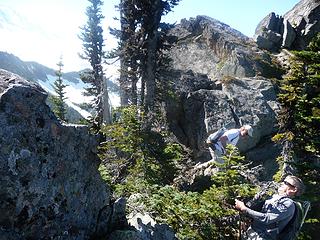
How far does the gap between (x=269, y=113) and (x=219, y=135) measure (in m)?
10.0

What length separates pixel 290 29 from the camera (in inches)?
1254

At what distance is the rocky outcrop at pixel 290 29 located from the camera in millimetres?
30528

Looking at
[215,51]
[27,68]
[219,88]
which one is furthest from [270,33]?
[27,68]

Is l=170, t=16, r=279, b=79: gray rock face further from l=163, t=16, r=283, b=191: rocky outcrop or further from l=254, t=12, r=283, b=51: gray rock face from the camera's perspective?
l=254, t=12, r=283, b=51: gray rock face

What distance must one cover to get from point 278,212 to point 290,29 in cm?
2912

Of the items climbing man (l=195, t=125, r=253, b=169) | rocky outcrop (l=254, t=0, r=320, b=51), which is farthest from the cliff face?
climbing man (l=195, t=125, r=253, b=169)

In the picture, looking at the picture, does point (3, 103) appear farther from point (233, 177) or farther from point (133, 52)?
point (133, 52)

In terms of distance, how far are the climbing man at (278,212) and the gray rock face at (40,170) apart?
2828 mm

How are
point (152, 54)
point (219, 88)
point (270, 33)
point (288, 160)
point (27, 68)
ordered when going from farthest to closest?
point (27, 68) < point (270, 33) < point (219, 88) < point (152, 54) < point (288, 160)

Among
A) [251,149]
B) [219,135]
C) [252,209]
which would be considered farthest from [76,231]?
[251,149]

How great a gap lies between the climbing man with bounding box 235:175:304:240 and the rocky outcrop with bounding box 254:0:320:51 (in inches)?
1013

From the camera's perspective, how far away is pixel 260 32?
31.1 m

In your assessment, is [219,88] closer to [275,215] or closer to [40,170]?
[275,215]

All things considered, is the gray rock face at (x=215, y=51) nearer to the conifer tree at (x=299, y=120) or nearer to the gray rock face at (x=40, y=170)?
the conifer tree at (x=299, y=120)
